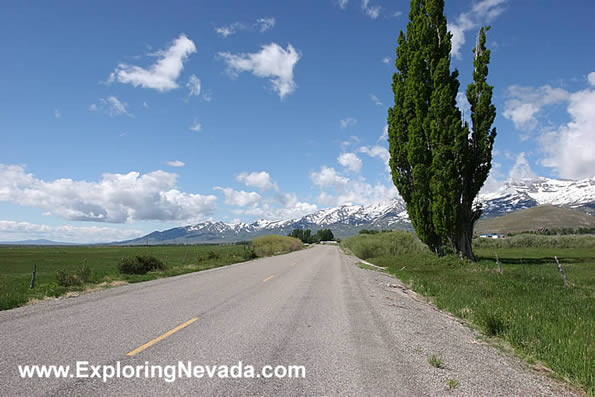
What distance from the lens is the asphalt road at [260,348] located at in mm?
4129

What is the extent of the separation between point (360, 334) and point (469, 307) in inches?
205

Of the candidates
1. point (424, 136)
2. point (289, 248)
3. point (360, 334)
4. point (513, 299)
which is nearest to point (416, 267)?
point (424, 136)

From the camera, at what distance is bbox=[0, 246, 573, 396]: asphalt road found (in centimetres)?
413

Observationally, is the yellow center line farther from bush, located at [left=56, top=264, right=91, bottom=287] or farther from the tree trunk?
the tree trunk

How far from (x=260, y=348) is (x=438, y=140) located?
23.0m

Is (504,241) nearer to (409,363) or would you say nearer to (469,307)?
(469,307)

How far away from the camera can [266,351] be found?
5430 mm

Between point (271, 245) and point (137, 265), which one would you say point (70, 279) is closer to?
point (137, 265)

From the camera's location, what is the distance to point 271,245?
62875 mm

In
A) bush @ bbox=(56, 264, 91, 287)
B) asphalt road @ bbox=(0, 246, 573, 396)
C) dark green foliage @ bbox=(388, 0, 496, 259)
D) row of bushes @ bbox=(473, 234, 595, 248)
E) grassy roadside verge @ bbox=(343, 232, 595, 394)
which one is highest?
dark green foliage @ bbox=(388, 0, 496, 259)

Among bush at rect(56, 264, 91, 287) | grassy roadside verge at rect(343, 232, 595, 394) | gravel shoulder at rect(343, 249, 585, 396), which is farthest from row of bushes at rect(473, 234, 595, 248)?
bush at rect(56, 264, 91, 287)

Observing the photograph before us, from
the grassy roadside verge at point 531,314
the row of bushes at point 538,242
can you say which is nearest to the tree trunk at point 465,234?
the grassy roadside verge at point 531,314

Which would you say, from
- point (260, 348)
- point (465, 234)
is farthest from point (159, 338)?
point (465, 234)

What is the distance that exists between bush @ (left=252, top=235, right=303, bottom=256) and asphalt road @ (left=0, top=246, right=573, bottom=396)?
48.5 meters
